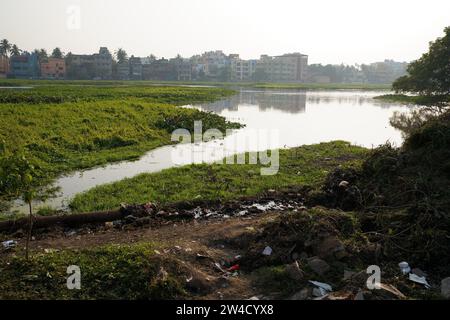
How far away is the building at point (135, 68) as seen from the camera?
11288 centimetres

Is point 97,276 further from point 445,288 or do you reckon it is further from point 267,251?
point 445,288

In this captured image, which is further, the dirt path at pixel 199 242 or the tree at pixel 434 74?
the tree at pixel 434 74

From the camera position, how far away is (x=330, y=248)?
6.14m

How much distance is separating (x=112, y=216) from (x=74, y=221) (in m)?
0.74

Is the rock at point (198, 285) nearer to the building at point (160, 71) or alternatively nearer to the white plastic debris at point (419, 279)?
the white plastic debris at point (419, 279)

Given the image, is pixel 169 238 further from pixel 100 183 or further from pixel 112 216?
pixel 100 183

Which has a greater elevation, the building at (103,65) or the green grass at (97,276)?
the building at (103,65)

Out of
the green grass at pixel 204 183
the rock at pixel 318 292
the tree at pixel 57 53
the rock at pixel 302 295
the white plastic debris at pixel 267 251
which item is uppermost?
the tree at pixel 57 53

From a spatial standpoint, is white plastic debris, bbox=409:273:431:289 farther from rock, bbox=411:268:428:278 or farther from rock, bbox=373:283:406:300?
rock, bbox=373:283:406:300

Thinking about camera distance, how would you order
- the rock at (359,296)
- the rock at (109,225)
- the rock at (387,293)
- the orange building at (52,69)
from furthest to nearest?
the orange building at (52,69)
the rock at (109,225)
the rock at (387,293)
the rock at (359,296)

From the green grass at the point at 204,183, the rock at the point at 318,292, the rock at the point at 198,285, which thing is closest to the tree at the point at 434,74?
the green grass at the point at 204,183

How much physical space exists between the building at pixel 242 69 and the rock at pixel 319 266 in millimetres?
127911

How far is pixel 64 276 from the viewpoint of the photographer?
5434mm
